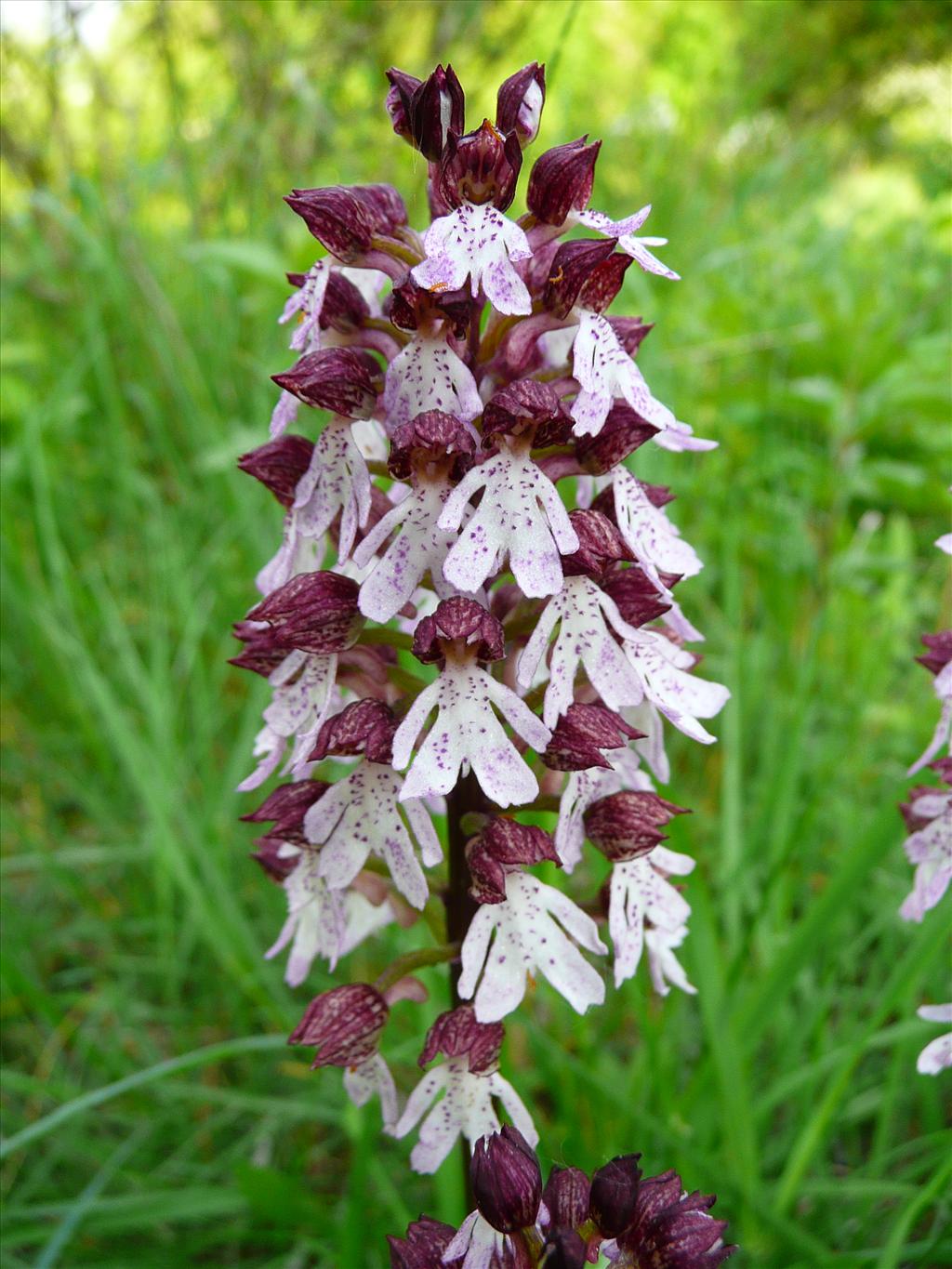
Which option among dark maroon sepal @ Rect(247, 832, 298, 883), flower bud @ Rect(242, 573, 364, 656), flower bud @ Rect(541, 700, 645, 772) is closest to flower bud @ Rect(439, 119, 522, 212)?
flower bud @ Rect(242, 573, 364, 656)

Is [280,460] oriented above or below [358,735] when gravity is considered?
above

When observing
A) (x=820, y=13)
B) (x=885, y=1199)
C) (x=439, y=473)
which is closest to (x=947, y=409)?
(x=885, y=1199)

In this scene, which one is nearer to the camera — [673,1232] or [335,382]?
[673,1232]

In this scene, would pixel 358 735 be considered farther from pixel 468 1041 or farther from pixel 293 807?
pixel 468 1041

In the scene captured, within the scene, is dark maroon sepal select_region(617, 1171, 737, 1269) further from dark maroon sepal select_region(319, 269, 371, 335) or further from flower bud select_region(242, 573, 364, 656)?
dark maroon sepal select_region(319, 269, 371, 335)

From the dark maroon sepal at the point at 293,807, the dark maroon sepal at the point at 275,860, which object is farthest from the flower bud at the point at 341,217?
the dark maroon sepal at the point at 275,860

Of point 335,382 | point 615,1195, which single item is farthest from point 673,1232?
point 335,382

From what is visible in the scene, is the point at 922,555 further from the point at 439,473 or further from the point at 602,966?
the point at 439,473
